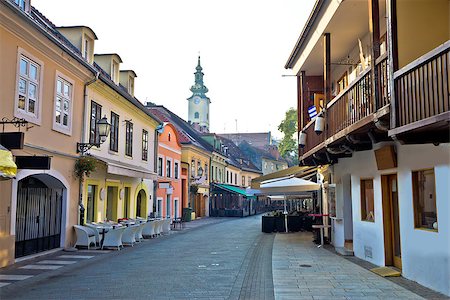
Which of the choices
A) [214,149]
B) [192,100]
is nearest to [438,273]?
[214,149]

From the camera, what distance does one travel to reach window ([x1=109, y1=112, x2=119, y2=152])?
17.7 m

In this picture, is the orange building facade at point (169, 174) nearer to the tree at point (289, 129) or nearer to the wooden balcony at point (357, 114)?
the tree at point (289, 129)

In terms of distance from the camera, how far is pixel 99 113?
53.4 feet

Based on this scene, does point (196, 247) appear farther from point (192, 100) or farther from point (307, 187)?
point (192, 100)

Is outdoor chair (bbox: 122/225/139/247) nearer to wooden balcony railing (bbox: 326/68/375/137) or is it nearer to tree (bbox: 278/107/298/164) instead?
wooden balcony railing (bbox: 326/68/375/137)

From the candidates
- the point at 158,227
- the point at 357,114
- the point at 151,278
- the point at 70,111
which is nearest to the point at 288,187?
the point at 158,227

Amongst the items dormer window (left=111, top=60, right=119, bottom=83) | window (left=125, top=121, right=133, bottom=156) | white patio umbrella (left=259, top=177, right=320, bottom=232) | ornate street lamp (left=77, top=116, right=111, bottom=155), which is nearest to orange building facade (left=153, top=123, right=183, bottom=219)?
window (left=125, top=121, right=133, bottom=156)

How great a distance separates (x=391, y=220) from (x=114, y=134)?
11871 millimetres

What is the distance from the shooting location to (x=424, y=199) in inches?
324

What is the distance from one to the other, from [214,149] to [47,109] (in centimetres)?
3049

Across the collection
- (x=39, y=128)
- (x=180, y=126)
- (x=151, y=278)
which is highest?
(x=180, y=126)

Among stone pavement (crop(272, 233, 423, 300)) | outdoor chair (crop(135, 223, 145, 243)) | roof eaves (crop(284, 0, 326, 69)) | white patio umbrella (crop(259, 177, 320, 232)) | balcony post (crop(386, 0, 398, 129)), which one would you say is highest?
roof eaves (crop(284, 0, 326, 69))

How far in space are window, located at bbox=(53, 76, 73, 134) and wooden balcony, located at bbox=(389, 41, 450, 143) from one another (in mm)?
9905

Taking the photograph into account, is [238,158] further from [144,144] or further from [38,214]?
[38,214]
